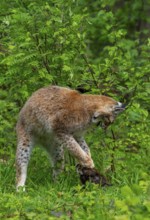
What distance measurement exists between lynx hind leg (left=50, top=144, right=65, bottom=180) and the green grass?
0.11 meters

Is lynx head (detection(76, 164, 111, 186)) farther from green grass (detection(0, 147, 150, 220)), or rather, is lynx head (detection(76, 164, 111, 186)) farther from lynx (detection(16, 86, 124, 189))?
green grass (detection(0, 147, 150, 220))

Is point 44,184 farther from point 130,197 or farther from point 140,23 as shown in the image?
point 140,23

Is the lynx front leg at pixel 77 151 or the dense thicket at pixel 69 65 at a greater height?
the dense thicket at pixel 69 65

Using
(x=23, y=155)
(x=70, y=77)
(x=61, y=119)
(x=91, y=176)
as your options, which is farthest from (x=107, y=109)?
(x=23, y=155)

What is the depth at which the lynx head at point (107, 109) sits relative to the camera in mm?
8414

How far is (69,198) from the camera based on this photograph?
6871 millimetres

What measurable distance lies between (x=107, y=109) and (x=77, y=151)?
703 millimetres

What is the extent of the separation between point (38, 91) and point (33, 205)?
248 cm

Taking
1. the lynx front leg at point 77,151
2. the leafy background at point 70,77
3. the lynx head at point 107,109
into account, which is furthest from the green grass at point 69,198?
the lynx head at point 107,109

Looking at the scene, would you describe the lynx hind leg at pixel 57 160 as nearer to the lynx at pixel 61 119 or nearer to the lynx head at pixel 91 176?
the lynx at pixel 61 119

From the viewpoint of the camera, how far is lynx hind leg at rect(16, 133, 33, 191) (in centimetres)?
848

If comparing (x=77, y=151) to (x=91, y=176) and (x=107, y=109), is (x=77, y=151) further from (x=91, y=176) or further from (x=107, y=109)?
(x=107, y=109)

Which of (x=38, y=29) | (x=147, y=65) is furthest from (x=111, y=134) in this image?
(x=38, y=29)

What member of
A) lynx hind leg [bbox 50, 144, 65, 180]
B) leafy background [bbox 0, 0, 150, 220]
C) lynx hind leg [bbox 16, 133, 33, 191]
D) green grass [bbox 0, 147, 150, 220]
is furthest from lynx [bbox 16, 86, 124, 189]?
green grass [bbox 0, 147, 150, 220]
